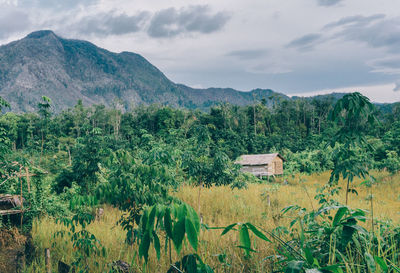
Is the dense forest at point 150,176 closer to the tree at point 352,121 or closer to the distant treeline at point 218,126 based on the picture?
the tree at point 352,121

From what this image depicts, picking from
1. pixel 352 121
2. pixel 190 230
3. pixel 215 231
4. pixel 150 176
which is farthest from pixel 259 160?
pixel 190 230

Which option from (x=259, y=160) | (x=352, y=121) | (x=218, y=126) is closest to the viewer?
(x=352, y=121)

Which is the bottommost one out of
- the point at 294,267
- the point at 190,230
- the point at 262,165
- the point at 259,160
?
the point at 262,165

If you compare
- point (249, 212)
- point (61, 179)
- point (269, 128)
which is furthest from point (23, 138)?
point (249, 212)

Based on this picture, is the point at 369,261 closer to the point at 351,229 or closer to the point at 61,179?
the point at 351,229

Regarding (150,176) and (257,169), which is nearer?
(150,176)

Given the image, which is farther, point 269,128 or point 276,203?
point 269,128

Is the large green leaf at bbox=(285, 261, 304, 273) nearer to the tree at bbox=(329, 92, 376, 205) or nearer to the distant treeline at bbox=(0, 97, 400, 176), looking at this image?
the tree at bbox=(329, 92, 376, 205)


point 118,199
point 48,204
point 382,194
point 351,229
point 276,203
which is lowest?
point 382,194

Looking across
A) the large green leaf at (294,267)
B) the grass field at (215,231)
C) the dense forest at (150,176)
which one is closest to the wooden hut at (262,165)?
the dense forest at (150,176)

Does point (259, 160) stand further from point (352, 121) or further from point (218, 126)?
point (352, 121)

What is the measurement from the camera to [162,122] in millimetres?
53562

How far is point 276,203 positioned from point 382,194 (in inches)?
290

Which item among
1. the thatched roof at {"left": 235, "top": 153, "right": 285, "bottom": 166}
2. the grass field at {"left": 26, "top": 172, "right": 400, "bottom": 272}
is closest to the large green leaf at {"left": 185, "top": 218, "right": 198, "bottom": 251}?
the grass field at {"left": 26, "top": 172, "right": 400, "bottom": 272}
